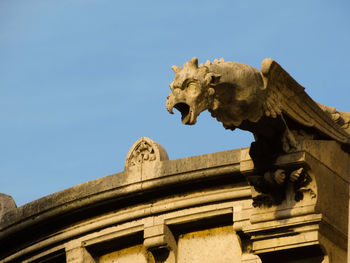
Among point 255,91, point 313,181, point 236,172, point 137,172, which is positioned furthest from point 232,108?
point 137,172

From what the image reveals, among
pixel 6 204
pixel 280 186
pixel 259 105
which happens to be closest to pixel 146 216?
pixel 6 204

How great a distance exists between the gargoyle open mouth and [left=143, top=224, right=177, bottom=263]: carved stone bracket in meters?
6.15

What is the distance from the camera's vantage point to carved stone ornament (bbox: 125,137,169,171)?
19.5m

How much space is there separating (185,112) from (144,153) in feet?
22.0

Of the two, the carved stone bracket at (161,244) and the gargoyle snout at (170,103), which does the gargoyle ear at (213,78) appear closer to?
the gargoyle snout at (170,103)

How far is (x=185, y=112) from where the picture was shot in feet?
42.5

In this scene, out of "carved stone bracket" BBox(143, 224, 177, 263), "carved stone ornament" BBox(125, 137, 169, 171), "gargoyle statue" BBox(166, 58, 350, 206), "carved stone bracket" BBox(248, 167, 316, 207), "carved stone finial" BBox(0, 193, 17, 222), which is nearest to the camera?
"gargoyle statue" BBox(166, 58, 350, 206)

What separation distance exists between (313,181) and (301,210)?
0.36m

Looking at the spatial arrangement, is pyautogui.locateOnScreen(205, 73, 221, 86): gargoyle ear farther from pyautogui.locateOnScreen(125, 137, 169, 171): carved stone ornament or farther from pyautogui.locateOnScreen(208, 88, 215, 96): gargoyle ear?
pyautogui.locateOnScreen(125, 137, 169, 171): carved stone ornament

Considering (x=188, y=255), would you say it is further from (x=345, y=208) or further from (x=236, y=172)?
(x=345, y=208)

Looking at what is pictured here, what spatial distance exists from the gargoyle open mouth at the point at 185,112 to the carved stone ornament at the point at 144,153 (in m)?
6.41

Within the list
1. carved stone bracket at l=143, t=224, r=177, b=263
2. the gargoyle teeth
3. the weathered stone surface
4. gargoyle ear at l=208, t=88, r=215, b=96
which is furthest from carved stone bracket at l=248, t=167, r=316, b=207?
carved stone bracket at l=143, t=224, r=177, b=263

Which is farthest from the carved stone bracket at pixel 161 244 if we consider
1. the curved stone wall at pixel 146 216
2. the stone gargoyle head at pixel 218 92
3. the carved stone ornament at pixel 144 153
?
the stone gargoyle head at pixel 218 92

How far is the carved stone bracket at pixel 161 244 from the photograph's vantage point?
1889 cm
